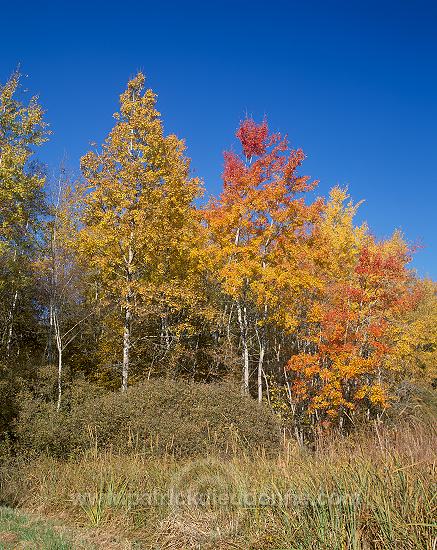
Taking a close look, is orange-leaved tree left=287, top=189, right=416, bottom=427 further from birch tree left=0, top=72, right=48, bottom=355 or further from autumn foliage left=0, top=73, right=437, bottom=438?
birch tree left=0, top=72, right=48, bottom=355

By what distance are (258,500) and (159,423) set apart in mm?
6405

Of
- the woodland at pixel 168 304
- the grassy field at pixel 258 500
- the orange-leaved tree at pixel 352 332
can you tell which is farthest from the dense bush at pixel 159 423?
→ the orange-leaved tree at pixel 352 332

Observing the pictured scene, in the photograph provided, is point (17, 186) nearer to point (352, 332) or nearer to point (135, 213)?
point (135, 213)

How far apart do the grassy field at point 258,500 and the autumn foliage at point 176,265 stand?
6896 millimetres

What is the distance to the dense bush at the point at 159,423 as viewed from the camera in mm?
10883

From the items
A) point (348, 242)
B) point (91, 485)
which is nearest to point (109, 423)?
point (91, 485)

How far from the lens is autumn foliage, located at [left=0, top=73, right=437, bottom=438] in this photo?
49.3 feet

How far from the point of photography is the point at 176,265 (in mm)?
17875

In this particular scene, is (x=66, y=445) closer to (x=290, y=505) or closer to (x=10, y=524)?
(x=10, y=524)

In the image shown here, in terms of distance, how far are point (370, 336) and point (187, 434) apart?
822 cm

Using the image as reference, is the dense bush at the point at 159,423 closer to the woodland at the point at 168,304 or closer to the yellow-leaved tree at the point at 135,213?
the woodland at the point at 168,304

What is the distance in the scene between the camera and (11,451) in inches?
484

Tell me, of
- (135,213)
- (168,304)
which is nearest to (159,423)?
(168,304)

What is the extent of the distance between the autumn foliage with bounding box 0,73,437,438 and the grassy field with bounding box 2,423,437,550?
22.6ft
